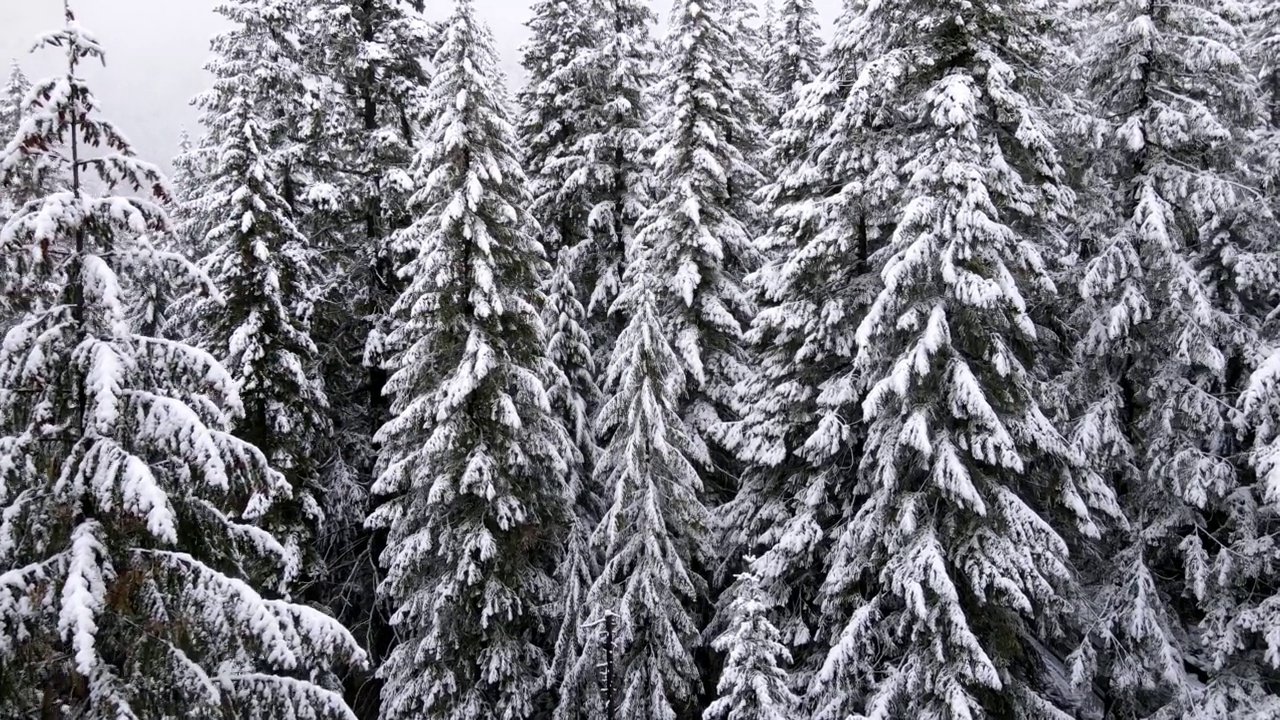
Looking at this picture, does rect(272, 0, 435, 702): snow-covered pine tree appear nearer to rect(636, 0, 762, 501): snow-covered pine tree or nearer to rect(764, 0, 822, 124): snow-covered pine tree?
rect(636, 0, 762, 501): snow-covered pine tree

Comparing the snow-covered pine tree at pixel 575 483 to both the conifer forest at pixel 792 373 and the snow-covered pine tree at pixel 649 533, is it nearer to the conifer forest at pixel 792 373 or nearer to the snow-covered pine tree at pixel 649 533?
the conifer forest at pixel 792 373

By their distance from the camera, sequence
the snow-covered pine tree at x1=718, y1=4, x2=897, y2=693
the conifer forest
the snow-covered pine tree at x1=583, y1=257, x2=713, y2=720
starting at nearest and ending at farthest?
the conifer forest, the snow-covered pine tree at x1=718, y1=4, x2=897, y2=693, the snow-covered pine tree at x1=583, y1=257, x2=713, y2=720

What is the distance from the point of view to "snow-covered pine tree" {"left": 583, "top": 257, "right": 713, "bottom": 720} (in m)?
14.3

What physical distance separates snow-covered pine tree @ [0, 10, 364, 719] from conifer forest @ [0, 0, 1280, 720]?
0.43 m

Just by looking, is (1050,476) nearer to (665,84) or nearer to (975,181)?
(975,181)

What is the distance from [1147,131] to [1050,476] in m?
6.71

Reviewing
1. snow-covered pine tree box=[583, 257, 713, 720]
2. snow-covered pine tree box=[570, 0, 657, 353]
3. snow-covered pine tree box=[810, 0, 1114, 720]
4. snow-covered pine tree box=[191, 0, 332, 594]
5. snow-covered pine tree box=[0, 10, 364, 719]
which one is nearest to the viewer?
snow-covered pine tree box=[0, 10, 364, 719]

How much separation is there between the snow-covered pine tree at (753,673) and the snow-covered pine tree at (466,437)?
4728 mm

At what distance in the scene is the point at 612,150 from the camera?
2014 centimetres

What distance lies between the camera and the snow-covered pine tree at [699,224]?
664 inches

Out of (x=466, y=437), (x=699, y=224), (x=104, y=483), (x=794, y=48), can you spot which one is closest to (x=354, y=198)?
(x=466, y=437)

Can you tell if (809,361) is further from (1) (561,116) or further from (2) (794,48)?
(2) (794,48)

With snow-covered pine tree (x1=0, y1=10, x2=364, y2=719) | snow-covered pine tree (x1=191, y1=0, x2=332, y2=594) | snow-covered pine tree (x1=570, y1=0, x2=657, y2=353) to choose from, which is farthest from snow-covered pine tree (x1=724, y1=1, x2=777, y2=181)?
snow-covered pine tree (x1=0, y1=10, x2=364, y2=719)

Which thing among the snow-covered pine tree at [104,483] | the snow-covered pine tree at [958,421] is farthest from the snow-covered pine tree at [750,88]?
the snow-covered pine tree at [104,483]
